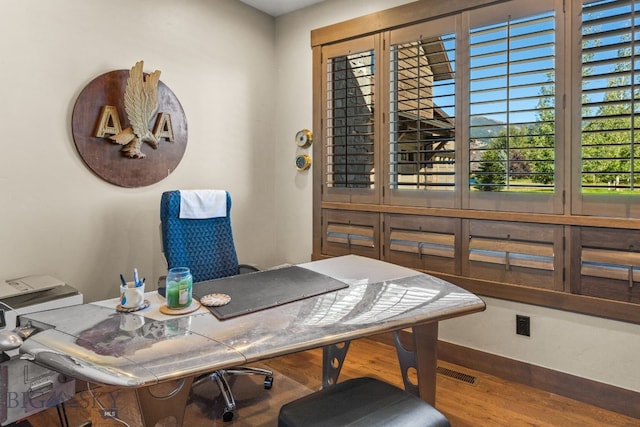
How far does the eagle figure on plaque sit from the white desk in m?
1.29

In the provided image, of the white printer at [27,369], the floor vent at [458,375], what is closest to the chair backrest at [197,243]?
the white printer at [27,369]

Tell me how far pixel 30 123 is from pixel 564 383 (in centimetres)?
341

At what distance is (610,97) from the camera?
2.14 m

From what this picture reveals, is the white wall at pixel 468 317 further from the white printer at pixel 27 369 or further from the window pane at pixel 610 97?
the white printer at pixel 27 369

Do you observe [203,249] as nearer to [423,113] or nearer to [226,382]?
[226,382]

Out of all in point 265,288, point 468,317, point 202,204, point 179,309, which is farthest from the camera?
point 468,317

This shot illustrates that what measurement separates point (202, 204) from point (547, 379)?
238cm

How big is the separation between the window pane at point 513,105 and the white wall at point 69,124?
1849 mm

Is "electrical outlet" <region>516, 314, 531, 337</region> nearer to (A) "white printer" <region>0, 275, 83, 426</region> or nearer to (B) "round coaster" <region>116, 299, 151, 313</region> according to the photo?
(B) "round coaster" <region>116, 299, 151, 313</region>

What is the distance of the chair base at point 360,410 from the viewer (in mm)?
1351

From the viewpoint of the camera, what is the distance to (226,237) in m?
2.67

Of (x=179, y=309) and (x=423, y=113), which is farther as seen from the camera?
(x=423, y=113)

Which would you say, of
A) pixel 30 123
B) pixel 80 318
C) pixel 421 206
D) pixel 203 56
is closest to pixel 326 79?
pixel 203 56

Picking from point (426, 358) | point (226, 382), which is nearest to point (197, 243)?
point (226, 382)
